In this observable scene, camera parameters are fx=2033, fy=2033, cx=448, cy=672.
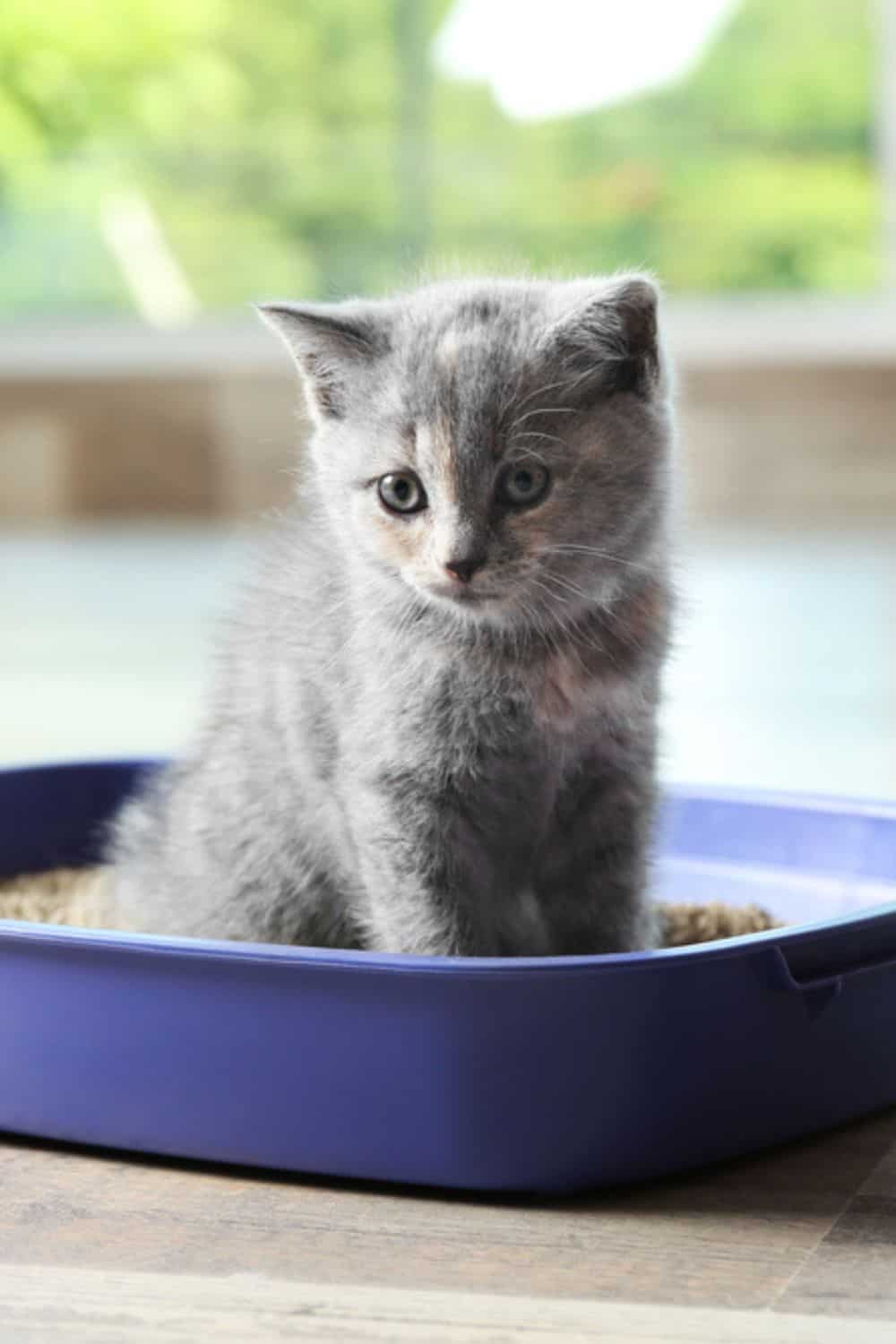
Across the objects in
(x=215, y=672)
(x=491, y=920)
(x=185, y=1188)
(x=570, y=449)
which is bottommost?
(x=185, y=1188)

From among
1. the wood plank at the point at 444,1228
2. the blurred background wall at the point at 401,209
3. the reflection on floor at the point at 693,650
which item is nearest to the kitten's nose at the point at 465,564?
the reflection on floor at the point at 693,650

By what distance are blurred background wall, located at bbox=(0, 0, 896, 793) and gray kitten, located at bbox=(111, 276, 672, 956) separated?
3437 mm

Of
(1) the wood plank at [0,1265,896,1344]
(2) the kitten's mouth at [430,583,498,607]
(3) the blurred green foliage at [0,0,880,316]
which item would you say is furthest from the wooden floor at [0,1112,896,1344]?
(3) the blurred green foliage at [0,0,880,316]

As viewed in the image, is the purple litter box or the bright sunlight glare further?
the bright sunlight glare

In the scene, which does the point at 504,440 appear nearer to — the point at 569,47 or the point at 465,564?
the point at 465,564

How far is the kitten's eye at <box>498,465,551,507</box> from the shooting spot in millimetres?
1304

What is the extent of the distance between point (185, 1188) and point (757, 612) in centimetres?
255

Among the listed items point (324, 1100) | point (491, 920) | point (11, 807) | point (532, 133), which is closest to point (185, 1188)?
point (324, 1100)

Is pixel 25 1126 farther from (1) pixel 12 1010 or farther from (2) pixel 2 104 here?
(2) pixel 2 104

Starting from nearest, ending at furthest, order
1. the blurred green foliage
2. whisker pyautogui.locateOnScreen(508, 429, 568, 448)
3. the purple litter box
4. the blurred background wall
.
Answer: the purple litter box, whisker pyautogui.locateOnScreen(508, 429, 568, 448), the blurred background wall, the blurred green foliage

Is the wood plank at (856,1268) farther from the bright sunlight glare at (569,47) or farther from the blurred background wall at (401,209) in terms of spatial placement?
the bright sunlight glare at (569,47)

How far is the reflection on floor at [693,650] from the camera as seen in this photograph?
8.29 feet

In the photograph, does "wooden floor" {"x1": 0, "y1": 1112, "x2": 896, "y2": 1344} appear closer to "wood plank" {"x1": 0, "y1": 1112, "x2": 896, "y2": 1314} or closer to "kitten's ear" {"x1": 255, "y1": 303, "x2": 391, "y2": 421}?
"wood plank" {"x1": 0, "y1": 1112, "x2": 896, "y2": 1314}

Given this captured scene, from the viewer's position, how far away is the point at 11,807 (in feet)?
6.62
